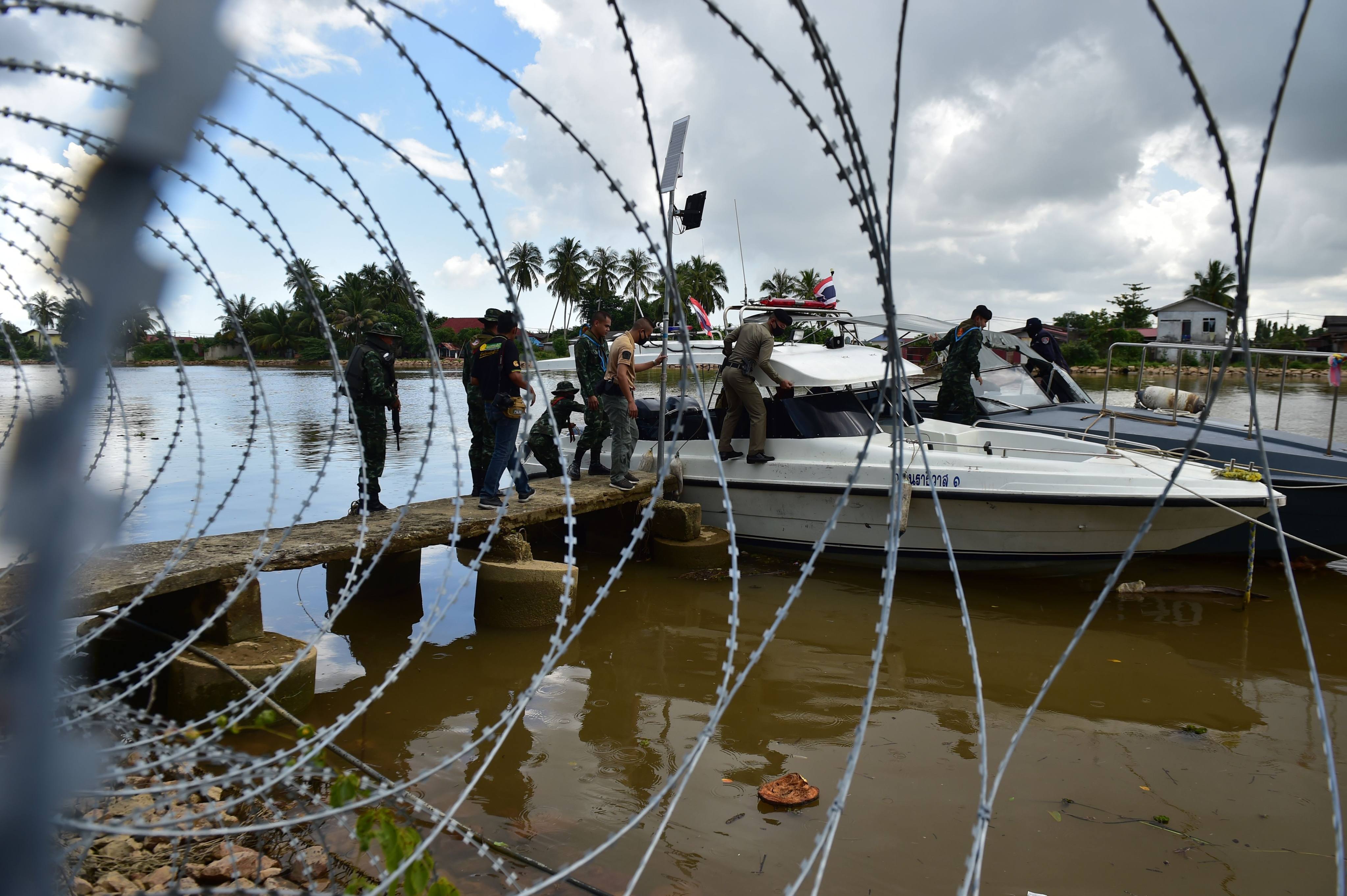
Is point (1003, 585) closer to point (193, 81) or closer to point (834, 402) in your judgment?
point (834, 402)

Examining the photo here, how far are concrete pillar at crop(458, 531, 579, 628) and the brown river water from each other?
17 centimetres

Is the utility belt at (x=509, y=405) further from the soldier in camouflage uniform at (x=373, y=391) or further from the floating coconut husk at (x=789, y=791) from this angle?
the floating coconut husk at (x=789, y=791)

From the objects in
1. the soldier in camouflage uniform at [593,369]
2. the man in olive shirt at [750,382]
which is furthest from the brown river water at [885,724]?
the soldier in camouflage uniform at [593,369]

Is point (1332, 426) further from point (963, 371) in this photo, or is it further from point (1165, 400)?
point (963, 371)

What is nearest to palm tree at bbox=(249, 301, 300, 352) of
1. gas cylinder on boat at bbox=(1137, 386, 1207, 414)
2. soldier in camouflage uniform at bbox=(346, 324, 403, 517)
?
soldier in camouflage uniform at bbox=(346, 324, 403, 517)

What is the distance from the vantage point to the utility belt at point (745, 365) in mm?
8383

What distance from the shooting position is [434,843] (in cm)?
369

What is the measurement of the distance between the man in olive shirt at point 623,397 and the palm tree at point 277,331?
9.57ft

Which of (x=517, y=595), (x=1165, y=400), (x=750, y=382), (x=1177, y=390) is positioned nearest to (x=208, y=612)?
(x=517, y=595)

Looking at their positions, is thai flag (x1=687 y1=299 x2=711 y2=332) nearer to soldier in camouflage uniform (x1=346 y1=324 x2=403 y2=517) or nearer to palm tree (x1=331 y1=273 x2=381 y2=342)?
soldier in camouflage uniform (x1=346 y1=324 x2=403 y2=517)

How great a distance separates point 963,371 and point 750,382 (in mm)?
2706

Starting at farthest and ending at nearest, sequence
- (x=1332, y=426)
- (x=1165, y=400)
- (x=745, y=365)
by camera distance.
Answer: (x=1165, y=400)
(x=745, y=365)
(x=1332, y=426)

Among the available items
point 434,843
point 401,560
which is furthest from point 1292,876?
point 401,560

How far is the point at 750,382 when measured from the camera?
842 cm
